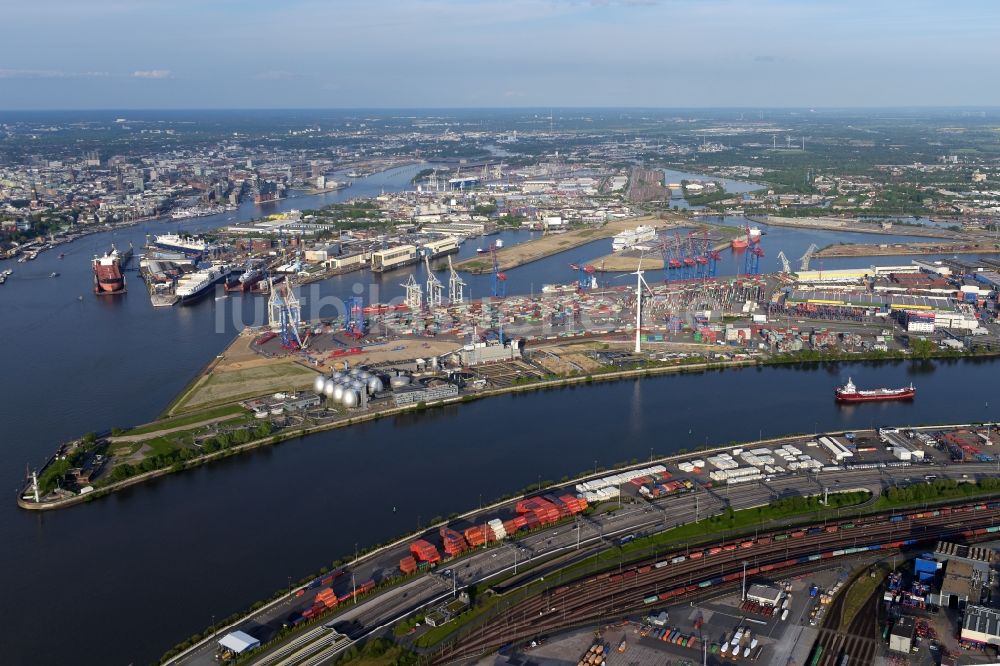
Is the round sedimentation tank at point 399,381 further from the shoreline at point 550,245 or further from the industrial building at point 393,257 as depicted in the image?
the industrial building at point 393,257

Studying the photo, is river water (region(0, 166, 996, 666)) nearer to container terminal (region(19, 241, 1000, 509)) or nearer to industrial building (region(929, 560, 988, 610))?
container terminal (region(19, 241, 1000, 509))

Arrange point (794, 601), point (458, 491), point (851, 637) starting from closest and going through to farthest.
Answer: point (851, 637)
point (794, 601)
point (458, 491)

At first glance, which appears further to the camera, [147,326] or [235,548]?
[147,326]

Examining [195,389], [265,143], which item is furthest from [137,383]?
[265,143]

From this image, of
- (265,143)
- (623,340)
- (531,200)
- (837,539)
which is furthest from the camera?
(265,143)

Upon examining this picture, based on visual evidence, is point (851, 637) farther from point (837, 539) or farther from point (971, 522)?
point (971, 522)

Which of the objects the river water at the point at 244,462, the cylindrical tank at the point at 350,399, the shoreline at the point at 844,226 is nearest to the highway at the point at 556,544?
the river water at the point at 244,462
